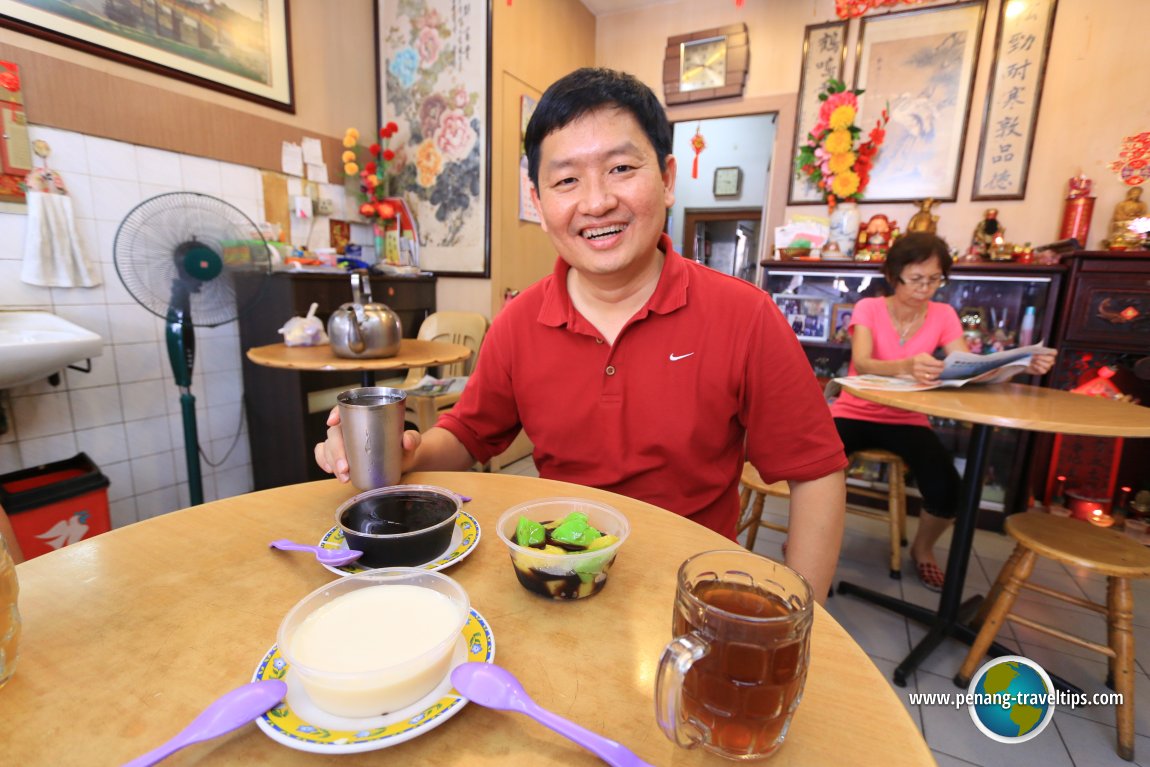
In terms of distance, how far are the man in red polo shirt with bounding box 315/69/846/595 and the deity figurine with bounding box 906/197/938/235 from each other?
8.95 feet

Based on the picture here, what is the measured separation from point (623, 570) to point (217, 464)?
303 cm

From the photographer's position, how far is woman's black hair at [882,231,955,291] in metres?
2.27

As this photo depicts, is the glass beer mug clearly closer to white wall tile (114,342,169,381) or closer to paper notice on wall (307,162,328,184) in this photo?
white wall tile (114,342,169,381)

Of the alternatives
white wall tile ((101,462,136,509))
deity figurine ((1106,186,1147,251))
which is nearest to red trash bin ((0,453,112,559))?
white wall tile ((101,462,136,509))

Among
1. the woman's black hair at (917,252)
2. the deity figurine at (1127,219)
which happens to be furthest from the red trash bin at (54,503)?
the deity figurine at (1127,219)

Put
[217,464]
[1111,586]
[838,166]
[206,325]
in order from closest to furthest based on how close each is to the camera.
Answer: [1111,586]
[206,325]
[217,464]
[838,166]

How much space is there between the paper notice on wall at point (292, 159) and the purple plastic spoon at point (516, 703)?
3334 millimetres

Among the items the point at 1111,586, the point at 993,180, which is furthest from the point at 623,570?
the point at 993,180

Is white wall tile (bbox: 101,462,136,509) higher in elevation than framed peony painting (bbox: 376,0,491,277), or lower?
lower

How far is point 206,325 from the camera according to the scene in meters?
2.22

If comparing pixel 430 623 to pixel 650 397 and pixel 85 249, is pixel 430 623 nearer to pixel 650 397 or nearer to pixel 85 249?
pixel 650 397

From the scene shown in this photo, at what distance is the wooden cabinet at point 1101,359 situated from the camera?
2586 mm

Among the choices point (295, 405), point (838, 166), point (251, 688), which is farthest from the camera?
point (838, 166)

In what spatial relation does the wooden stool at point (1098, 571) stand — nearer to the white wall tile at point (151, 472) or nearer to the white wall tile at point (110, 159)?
the white wall tile at point (151, 472)
